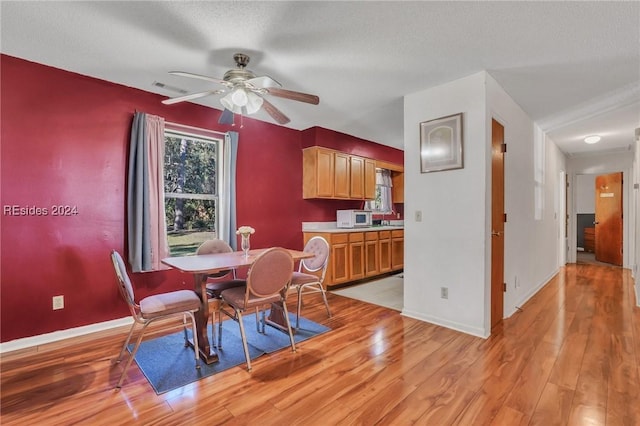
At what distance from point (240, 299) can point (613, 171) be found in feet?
25.1

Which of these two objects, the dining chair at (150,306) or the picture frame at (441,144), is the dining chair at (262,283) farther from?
the picture frame at (441,144)

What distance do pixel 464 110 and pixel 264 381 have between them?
296 cm

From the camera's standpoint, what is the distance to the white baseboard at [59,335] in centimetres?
258

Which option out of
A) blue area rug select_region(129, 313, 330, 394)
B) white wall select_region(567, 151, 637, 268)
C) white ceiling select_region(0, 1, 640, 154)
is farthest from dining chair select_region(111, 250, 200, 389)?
white wall select_region(567, 151, 637, 268)

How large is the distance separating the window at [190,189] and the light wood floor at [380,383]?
1.31 metres

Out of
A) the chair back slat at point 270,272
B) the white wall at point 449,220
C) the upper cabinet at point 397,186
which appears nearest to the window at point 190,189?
the chair back slat at point 270,272

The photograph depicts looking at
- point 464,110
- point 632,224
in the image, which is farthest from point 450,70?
point 632,224

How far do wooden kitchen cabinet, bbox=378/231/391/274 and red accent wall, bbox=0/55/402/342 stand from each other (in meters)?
3.06

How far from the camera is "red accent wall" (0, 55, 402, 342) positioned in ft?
8.51

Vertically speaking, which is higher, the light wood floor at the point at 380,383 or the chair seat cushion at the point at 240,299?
the chair seat cushion at the point at 240,299

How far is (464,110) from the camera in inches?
117

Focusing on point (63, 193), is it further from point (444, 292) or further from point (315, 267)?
point (444, 292)

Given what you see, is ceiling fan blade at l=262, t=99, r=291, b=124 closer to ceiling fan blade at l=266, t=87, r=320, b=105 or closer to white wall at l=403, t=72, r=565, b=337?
ceiling fan blade at l=266, t=87, r=320, b=105

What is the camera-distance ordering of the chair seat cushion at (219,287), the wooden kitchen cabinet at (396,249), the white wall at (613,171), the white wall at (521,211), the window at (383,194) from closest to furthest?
the chair seat cushion at (219,287)
the white wall at (521,211)
the wooden kitchen cabinet at (396,249)
the white wall at (613,171)
the window at (383,194)
